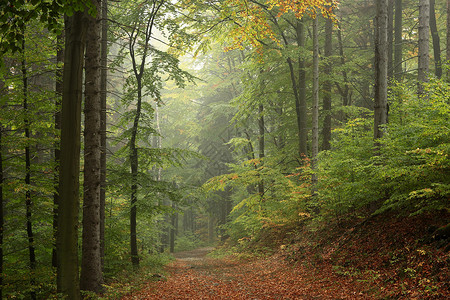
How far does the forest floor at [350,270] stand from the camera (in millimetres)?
5320

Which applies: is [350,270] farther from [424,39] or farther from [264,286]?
[424,39]

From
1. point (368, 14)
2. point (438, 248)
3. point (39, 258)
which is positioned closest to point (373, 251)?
point (438, 248)

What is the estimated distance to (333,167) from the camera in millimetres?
8422

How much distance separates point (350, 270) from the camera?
7.03 metres

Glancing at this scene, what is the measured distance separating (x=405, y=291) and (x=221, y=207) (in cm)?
2516

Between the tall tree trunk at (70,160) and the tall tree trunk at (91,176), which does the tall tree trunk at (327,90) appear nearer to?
the tall tree trunk at (91,176)

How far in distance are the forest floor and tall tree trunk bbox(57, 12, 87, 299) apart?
334cm

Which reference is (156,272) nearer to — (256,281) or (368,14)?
(256,281)

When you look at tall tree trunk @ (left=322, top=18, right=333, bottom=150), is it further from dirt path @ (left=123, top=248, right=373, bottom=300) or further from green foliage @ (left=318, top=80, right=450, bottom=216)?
dirt path @ (left=123, top=248, right=373, bottom=300)

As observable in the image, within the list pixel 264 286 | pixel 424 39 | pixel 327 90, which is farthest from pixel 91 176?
pixel 327 90

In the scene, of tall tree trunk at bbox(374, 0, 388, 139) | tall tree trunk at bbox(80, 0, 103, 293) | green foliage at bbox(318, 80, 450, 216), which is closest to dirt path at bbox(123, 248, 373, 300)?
tall tree trunk at bbox(80, 0, 103, 293)

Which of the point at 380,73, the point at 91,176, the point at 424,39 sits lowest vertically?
the point at 91,176

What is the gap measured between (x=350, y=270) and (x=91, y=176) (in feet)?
21.1

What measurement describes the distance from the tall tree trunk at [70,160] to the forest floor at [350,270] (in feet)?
11.0
